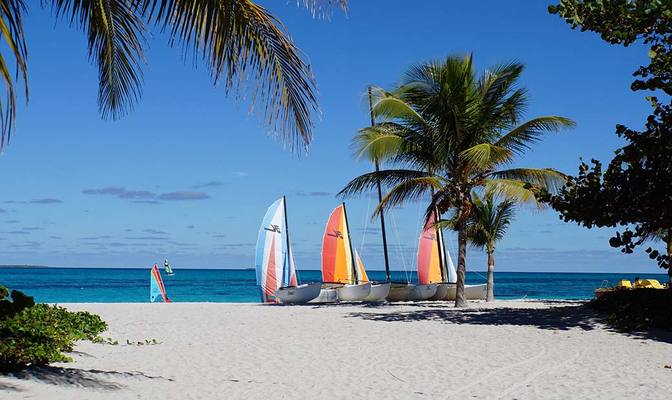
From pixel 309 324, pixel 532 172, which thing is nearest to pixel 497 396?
pixel 309 324

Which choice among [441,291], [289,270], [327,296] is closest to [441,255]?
[441,291]

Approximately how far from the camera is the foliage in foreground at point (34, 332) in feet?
21.9

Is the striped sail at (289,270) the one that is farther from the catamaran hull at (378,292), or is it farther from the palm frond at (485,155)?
the palm frond at (485,155)

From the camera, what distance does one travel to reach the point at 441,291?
88.2 feet

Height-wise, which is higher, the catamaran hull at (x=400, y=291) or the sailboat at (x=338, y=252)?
the sailboat at (x=338, y=252)

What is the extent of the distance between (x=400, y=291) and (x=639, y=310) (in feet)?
38.9

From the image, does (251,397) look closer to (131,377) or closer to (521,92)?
(131,377)

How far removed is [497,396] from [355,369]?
2.38 meters

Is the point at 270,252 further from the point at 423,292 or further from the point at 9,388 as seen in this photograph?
the point at 9,388

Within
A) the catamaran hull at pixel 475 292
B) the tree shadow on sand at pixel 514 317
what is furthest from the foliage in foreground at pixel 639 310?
the catamaran hull at pixel 475 292

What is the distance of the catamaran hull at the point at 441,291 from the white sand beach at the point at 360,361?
9.01 m

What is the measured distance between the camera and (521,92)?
67.5 feet

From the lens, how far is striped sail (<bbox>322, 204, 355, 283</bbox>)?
1176 inches

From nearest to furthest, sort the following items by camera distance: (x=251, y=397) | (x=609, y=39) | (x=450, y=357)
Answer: (x=251, y=397) → (x=450, y=357) → (x=609, y=39)
